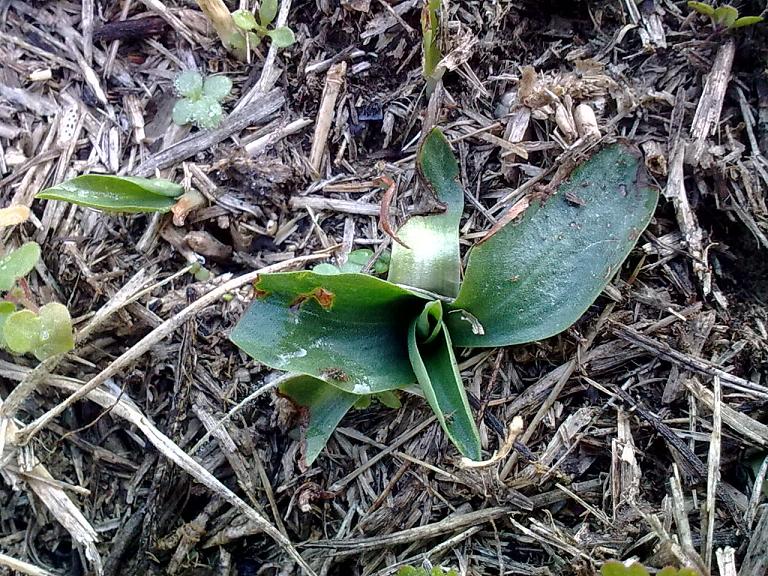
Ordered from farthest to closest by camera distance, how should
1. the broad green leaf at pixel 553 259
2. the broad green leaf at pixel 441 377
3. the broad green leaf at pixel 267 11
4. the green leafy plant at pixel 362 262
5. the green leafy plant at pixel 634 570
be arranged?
the broad green leaf at pixel 267 11
the green leafy plant at pixel 362 262
the broad green leaf at pixel 553 259
the broad green leaf at pixel 441 377
the green leafy plant at pixel 634 570

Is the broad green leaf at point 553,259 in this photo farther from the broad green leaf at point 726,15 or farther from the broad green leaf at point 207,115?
the broad green leaf at point 207,115

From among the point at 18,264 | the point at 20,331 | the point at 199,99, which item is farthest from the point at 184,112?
the point at 20,331

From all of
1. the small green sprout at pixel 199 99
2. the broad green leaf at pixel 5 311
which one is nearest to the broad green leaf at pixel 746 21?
the small green sprout at pixel 199 99

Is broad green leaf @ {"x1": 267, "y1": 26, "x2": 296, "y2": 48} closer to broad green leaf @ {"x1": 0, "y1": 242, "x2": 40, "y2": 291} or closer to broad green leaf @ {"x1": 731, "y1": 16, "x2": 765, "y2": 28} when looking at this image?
broad green leaf @ {"x1": 0, "y1": 242, "x2": 40, "y2": 291}

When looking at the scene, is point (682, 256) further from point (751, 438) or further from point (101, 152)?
point (101, 152)

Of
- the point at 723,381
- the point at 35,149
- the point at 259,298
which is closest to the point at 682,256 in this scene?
the point at 723,381

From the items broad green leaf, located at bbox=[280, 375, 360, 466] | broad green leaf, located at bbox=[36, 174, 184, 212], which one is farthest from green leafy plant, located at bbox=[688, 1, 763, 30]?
broad green leaf, located at bbox=[36, 174, 184, 212]
